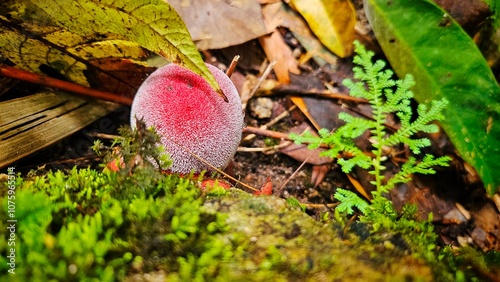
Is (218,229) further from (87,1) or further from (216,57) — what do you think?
(216,57)

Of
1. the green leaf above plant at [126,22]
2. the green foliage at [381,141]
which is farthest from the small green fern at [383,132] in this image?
the green leaf above plant at [126,22]

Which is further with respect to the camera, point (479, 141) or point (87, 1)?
point (479, 141)

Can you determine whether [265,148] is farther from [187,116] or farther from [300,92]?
[187,116]

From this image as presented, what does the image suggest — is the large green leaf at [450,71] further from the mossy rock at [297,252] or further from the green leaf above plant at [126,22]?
the mossy rock at [297,252]

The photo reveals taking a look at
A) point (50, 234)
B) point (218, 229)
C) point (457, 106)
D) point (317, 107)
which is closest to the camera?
point (50, 234)

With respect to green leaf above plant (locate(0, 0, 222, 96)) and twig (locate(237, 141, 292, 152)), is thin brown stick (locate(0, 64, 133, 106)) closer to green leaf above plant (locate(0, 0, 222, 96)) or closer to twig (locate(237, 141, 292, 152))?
green leaf above plant (locate(0, 0, 222, 96))

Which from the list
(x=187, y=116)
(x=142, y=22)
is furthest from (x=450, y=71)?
(x=142, y=22)

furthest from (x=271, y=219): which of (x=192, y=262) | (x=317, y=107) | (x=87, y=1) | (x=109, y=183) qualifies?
(x=317, y=107)
